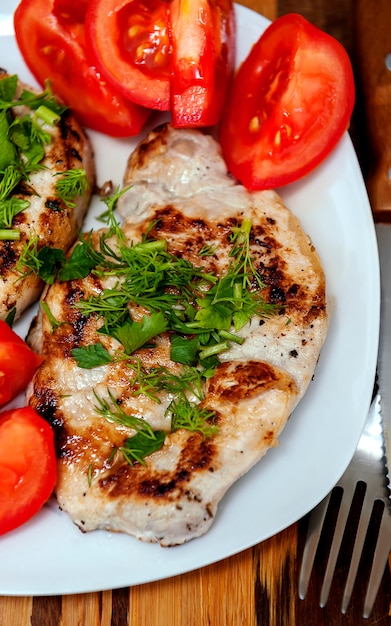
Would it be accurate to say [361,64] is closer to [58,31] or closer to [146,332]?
[58,31]

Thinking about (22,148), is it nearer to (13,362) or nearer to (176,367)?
(13,362)

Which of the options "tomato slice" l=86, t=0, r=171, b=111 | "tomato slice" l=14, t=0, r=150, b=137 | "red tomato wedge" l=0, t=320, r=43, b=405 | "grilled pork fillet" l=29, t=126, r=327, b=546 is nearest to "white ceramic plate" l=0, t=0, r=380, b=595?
"grilled pork fillet" l=29, t=126, r=327, b=546

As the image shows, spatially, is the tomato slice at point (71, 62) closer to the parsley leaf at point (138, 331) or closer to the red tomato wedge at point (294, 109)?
the red tomato wedge at point (294, 109)

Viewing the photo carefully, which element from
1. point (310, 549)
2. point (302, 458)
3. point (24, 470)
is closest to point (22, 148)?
point (24, 470)

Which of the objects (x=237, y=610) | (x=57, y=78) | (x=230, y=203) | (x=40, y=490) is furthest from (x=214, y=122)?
(x=237, y=610)

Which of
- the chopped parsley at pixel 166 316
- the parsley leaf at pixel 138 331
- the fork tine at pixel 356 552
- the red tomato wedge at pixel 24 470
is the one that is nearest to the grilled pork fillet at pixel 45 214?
the chopped parsley at pixel 166 316

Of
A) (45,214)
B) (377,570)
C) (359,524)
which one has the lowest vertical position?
(377,570)
